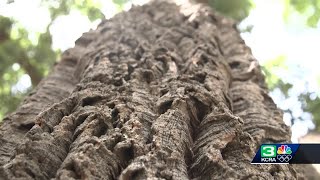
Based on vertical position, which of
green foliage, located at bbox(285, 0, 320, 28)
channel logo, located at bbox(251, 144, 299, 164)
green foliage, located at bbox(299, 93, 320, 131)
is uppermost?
green foliage, located at bbox(285, 0, 320, 28)

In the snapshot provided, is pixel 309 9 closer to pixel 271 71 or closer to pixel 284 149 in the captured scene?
pixel 271 71

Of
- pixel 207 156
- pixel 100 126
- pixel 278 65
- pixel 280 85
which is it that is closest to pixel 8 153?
pixel 100 126

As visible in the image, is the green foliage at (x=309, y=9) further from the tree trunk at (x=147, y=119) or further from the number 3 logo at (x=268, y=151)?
the number 3 logo at (x=268, y=151)

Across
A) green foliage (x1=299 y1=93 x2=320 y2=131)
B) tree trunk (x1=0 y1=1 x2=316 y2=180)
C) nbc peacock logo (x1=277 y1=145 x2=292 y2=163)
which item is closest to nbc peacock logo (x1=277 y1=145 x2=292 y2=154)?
nbc peacock logo (x1=277 y1=145 x2=292 y2=163)

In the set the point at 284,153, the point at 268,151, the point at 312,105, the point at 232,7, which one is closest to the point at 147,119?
the point at 268,151

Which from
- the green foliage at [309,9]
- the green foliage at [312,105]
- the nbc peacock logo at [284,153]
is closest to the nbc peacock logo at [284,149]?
the nbc peacock logo at [284,153]

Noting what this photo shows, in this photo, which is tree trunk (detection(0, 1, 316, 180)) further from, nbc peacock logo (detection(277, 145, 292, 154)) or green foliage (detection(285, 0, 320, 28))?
green foliage (detection(285, 0, 320, 28))
